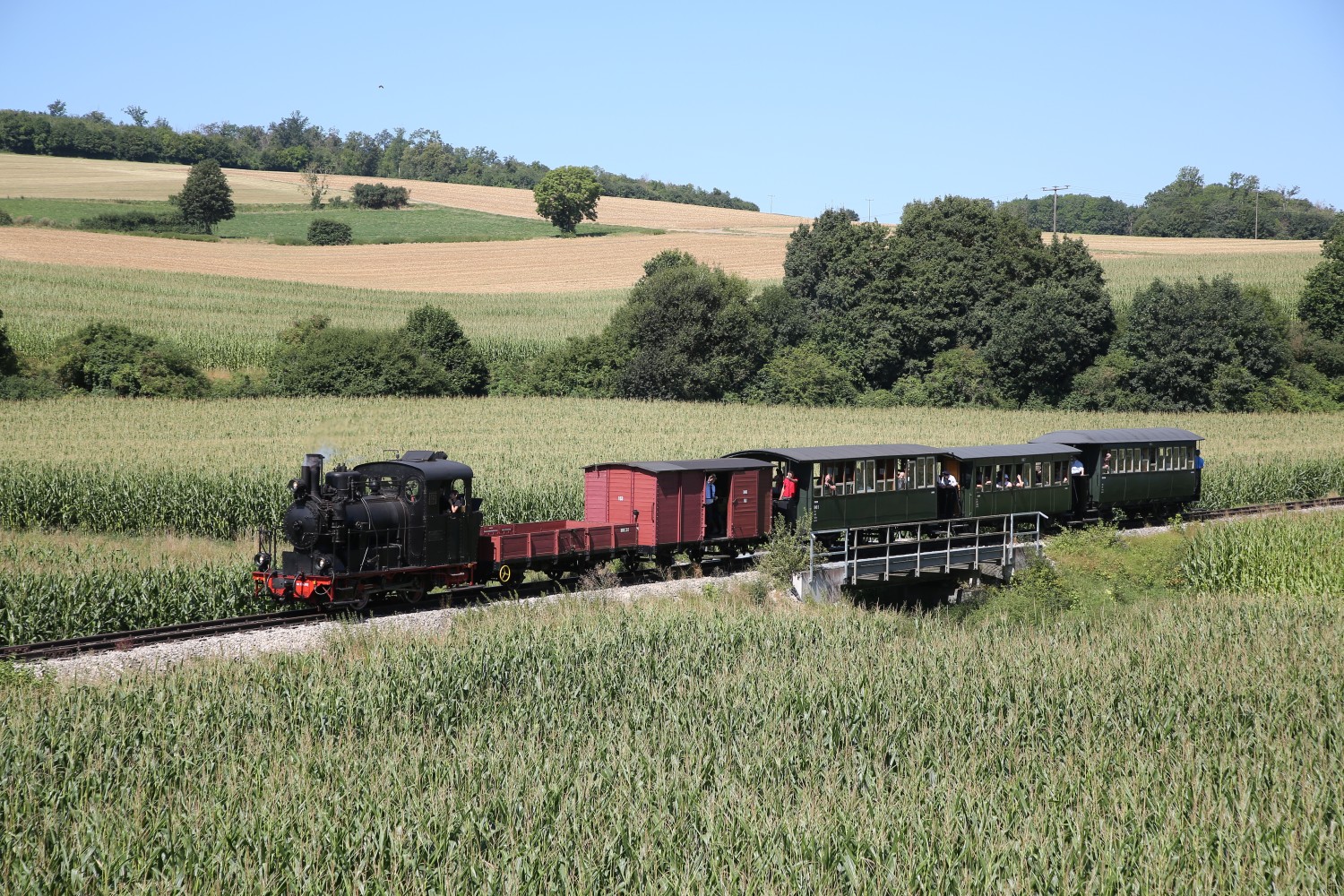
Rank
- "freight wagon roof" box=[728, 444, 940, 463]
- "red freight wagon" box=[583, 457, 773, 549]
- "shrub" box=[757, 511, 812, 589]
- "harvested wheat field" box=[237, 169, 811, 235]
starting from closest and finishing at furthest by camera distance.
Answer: "shrub" box=[757, 511, 812, 589] < "red freight wagon" box=[583, 457, 773, 549] < "freight wagon roof" box=[728, 444, 940, 463] < "harvested wheat field" box=[237, 169, 811, 235]

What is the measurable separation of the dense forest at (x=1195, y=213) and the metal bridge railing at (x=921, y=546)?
285 feet

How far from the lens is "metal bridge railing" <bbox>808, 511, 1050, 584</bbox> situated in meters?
25.3

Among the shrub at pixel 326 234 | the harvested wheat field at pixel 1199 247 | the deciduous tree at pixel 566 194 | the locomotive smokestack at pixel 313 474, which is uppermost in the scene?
the deciduous tree at pixel 566 194

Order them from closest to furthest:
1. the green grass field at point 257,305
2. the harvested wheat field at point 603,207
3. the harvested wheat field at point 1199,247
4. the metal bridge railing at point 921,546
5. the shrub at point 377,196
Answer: the metal bridge railing at point 921,546, the green grass field at point 257,305, the harvested wheat field at point 1199,247, the shrub at point 377,196, the harvested wheat field at point 603,207

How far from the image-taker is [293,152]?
161375mm

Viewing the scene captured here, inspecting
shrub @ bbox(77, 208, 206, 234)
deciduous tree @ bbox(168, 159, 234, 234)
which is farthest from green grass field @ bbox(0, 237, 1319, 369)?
deciduous tree @ bbox(168, 159, 234, 234)

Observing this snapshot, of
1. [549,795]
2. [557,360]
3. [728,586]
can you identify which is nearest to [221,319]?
[557,360]

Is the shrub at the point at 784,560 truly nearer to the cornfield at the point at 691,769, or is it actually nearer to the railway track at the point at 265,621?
the railway track at the point at 265,621

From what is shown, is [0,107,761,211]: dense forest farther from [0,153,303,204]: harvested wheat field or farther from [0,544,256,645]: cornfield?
[0,544,256,645]: cornfield

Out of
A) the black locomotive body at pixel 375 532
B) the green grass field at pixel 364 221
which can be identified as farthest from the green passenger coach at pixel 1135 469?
the green grass field at pixel 364 221

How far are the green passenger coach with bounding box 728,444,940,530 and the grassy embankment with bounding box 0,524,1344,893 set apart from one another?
31.7 ft

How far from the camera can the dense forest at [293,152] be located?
13375cm

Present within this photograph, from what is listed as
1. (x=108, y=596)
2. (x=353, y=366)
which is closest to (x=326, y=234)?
(x=353, y=366)

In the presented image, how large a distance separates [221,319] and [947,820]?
62744 millimetres
